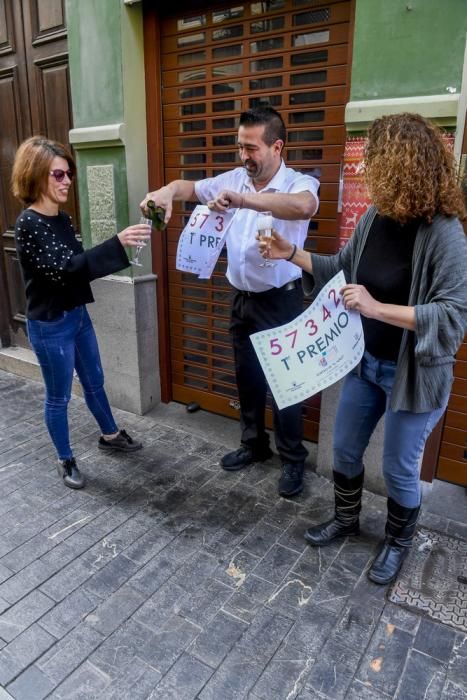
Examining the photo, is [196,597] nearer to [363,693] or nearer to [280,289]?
[363,693]

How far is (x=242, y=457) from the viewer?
351 centimetres

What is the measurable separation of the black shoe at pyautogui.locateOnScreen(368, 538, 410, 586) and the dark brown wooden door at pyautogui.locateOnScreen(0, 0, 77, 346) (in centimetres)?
360

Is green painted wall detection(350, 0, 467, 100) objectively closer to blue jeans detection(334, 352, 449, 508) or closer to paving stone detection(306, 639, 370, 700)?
blue jeans detection(334, 352, 449, 508)

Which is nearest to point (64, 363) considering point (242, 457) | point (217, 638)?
point (242, 457)

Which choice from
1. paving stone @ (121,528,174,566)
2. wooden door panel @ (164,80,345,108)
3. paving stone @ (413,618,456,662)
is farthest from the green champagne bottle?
paving stone @ (413,618,456,662)

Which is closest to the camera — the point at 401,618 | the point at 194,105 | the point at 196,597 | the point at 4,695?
the point at 4,695

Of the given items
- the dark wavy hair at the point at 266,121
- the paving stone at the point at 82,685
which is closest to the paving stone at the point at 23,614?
the paving stone at the point at 82,685

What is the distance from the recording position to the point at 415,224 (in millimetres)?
2027

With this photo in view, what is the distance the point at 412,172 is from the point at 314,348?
82cm

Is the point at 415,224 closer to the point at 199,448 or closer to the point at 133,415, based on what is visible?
the point at 199,448

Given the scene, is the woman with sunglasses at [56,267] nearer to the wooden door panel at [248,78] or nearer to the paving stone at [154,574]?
the paving stone at [154,574]

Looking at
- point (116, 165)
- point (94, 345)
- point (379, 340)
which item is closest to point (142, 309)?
point (94, 345)

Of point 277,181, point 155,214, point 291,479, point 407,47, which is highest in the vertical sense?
point 407,47

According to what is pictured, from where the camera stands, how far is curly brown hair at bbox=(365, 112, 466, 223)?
6.09 feet
